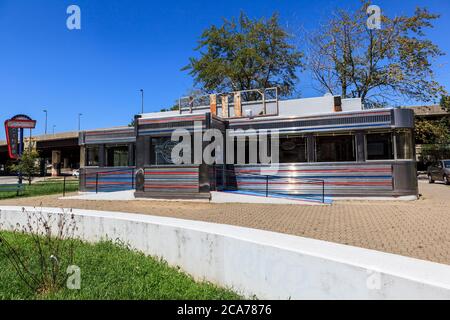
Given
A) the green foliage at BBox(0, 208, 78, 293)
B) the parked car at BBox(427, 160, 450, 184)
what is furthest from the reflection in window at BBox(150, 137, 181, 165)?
the parked car at BBox(427, 160, 450, 184)

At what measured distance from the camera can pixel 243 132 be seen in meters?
14.7

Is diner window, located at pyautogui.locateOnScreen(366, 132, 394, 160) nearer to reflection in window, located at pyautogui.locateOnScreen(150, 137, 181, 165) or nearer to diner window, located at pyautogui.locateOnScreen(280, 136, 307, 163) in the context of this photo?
diner window, located at pyautogui.locateOnScreen(280, 136, 307, 163)

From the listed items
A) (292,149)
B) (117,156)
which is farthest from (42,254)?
A: (117,156)

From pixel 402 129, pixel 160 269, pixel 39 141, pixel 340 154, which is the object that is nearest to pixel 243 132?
pixel 340 154

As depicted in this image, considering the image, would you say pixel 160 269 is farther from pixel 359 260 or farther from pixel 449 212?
pixel 449 212

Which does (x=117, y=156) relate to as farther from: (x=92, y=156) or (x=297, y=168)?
(x=297, y=168)

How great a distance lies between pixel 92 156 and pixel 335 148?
40.9ft

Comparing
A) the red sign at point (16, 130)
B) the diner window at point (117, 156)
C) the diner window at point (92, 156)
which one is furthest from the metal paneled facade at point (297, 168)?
the red sign at point (16, 130)

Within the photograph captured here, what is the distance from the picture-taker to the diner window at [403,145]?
41.3ft

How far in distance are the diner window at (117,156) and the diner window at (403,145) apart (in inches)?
492

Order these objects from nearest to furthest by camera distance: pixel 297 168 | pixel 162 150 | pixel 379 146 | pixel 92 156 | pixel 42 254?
1. pixel 42 254
2. pixel 379 146
3. pixel 297 168
4. pixel 162 150
5. pixel 92 156

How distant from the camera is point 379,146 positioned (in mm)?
12844

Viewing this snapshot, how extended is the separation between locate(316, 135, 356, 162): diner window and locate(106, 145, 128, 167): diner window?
378 inches

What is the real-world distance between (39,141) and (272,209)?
58.8 m
